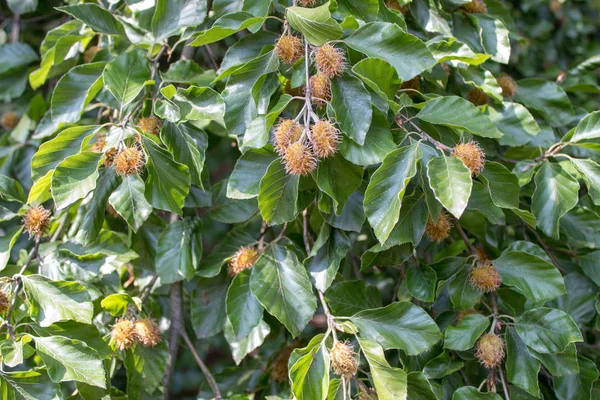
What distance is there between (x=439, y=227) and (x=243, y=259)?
1.18 feet

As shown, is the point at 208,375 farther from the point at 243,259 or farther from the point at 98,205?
the point at 98,205

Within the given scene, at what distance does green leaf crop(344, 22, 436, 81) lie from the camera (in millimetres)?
1025

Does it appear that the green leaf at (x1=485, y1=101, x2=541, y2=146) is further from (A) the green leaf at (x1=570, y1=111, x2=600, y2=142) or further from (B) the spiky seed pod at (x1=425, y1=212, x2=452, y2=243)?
(B) the spiky seed pod at (x1=425, y1=212, x2=452, y2=243)

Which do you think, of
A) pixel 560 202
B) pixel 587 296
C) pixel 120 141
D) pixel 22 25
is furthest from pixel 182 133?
pixel 22 25

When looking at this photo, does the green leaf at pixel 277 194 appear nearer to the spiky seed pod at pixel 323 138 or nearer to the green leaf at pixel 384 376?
the spiky seed pod at pixel 323 138

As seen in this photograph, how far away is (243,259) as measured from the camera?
47.6 inches

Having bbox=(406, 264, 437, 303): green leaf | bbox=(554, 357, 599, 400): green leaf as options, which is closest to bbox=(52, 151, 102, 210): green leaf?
bbox=(406, 264, 437, 303): green leaf

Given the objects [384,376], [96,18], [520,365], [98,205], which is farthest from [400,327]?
[96,18]

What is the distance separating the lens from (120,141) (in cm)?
109

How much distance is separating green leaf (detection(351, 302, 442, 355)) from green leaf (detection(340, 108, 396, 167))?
25cm

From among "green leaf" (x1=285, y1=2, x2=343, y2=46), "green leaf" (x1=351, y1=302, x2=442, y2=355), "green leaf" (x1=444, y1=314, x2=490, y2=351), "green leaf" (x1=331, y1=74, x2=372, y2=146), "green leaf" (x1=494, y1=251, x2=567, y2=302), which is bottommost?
"green leaf" (x1=444, y1=314, x2=490, y2=351)

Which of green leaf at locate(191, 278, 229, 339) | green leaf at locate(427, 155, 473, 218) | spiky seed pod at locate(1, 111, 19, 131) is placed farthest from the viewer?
spiky seed pod at locate(1, 111, 19, 131)

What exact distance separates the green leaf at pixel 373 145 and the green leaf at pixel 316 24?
0.13 meters

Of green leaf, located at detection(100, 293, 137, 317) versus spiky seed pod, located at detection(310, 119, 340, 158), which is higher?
spiky seed pod, located at detection(310, 119, 340, 158)
